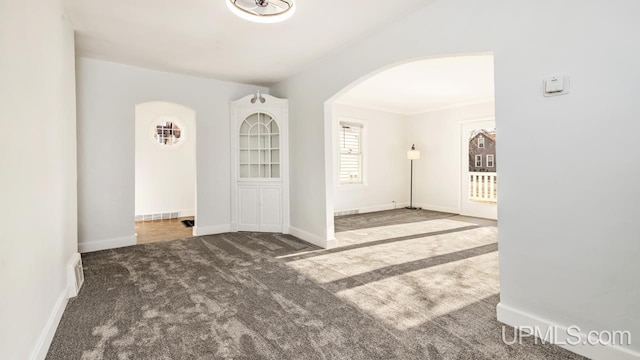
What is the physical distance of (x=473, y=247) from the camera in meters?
4.20

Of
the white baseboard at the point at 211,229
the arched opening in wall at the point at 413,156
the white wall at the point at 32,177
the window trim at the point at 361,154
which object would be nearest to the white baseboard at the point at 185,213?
the white baseboard at the point at 211,229

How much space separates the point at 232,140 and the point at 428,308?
408 cm

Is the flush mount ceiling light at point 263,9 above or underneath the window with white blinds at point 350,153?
above

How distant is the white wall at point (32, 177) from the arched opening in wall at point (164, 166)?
3441 mm

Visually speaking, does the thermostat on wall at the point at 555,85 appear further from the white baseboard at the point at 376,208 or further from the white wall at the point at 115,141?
the white baseboard at the point at 376,208

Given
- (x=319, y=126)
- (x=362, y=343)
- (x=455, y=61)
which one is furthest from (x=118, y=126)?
(x=455, y=61)

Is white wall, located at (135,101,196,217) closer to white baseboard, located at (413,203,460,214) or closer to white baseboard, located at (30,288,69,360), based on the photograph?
white baseboard, located at (30,288,69,360)

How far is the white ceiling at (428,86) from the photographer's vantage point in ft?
14.0

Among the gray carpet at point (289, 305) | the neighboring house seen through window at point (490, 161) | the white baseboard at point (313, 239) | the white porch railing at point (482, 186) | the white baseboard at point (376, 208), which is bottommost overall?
the gray carpet at point (289, 305)

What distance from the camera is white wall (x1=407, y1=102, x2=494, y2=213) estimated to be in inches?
277

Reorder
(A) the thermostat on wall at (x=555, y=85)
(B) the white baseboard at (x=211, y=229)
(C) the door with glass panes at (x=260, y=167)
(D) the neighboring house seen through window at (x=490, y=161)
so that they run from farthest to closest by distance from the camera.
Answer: (D) the neighboring house seen through window at (x=490, y=161), (C) the door with glass panes at (x=260, y=167), (B) the white baseboard at (x=211, y=229), (A) the thermostat on wall at (x=555, y=85)

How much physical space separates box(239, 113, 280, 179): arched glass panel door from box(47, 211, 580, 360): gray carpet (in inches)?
59.0

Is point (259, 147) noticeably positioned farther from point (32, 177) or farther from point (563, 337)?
point (563, 337)

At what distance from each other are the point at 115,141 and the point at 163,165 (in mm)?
2282
